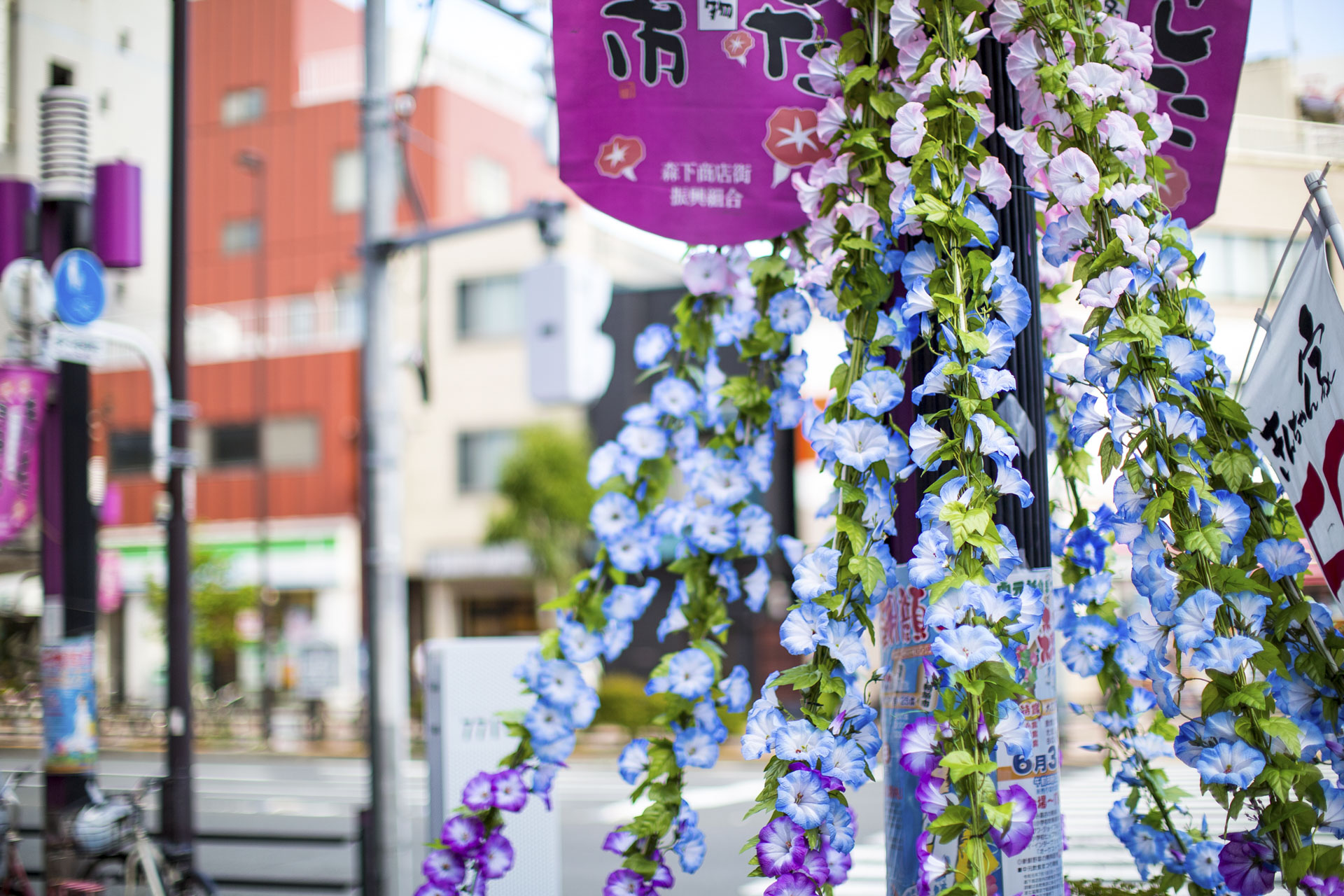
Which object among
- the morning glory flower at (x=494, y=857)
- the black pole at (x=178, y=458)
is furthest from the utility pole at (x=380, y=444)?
the morning glory flower at (x=494, y=857)

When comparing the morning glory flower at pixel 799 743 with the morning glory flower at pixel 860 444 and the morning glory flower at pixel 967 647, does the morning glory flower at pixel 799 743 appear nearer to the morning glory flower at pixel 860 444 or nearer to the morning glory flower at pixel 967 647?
the morning glory flower at pixel 967 647

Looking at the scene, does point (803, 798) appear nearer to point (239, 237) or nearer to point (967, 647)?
point (967, 647)

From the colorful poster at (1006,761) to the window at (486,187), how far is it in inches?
993

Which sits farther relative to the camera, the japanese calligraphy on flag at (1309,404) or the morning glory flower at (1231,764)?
the japanese calligraphy on flag at (1309,404)

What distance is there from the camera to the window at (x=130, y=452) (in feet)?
89.2

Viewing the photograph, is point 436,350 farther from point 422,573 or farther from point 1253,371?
point 1253,371

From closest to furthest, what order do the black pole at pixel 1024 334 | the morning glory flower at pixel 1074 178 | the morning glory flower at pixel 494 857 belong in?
the morning glory flower at pixel 1074 178 < the black pole at pixel 1024 334 < the morning glory flower at pixel 494 857

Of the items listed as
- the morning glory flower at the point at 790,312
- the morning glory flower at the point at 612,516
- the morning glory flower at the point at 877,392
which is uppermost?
the morning glory flower at the point at 790,312

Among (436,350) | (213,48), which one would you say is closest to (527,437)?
(436,350)

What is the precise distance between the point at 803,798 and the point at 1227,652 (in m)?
0.67

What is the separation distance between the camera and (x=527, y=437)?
22.7 m

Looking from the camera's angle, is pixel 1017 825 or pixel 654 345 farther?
pixel 654 345

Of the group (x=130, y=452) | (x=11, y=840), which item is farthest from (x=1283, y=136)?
(x=130, y=452)

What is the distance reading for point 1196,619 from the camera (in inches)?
69.3
